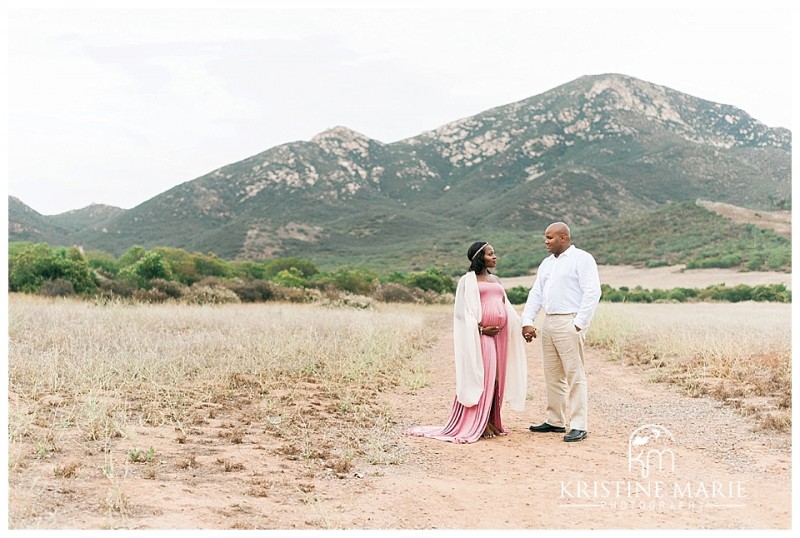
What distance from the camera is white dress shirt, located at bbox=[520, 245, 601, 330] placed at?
7246 millimetres

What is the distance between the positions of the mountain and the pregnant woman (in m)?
55.9

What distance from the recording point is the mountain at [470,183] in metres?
81.8

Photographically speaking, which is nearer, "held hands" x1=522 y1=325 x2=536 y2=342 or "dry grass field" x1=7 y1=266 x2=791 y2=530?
"dry grass field" x1=7 y1=266 x2=791 y2=530

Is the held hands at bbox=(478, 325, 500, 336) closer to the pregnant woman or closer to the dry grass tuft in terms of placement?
the pregnant woman

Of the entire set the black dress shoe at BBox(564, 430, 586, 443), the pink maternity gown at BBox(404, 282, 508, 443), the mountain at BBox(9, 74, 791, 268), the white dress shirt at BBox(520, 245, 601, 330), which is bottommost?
the black dress shoe at BBox(564, 430, 586, 443)

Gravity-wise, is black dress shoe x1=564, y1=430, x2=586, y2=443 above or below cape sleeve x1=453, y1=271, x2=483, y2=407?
below

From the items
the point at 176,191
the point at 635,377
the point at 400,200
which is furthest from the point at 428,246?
the point at 635,377

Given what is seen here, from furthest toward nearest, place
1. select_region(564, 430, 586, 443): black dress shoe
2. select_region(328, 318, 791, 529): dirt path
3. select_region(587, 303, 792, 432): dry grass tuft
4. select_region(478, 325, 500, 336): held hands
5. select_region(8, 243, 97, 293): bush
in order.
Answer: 1. select_region(8, 243, 97, 293): bush
2. select_region(587, 303, 792, 432): dry grass tuft
3. select_region(478, 325, 500, 336): held hands
4. select_region(564, 430, 586, 443): black dress shoe
5. select_region(328, 318, 791, 529): dirt path

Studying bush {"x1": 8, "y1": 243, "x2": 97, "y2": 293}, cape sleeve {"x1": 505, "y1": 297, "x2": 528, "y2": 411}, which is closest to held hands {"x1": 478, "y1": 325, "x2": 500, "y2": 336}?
cape sleeve {"x1": 505, "y1": 297, "x2": 528, "y2": 411}

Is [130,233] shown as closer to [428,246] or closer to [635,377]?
[428,246]

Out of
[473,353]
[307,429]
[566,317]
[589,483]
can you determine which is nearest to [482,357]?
[473,353]

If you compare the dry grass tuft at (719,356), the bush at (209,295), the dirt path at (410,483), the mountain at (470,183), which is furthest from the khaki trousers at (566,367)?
the mountain at (470,183)

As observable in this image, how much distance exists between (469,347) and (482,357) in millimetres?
189

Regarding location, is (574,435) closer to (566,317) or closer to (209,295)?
(566,317)
